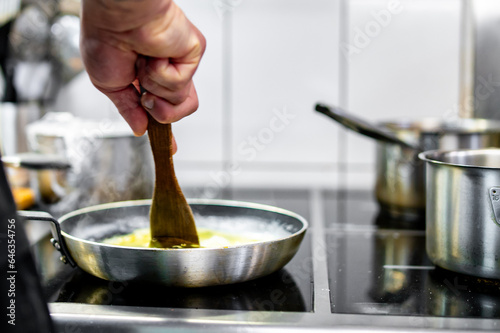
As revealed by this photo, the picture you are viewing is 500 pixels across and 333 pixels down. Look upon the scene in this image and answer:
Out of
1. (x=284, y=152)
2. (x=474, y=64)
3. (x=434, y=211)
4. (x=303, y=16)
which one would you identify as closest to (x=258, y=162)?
Result: (x=284, y=152)

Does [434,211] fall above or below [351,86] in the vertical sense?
below

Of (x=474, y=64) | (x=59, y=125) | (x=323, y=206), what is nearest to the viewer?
(x=59, y=125)

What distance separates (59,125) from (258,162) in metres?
0.95

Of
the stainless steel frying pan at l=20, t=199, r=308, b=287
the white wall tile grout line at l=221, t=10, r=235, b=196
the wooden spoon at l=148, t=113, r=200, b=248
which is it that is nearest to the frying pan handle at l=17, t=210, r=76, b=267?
the stainless steel frying pan at l=20, t=199, r=308, b=287

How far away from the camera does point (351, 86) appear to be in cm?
192

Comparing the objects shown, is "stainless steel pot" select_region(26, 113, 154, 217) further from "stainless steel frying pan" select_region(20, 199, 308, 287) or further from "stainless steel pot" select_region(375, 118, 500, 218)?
"stainless steel pot" select_region(375, 118, 500, 218)

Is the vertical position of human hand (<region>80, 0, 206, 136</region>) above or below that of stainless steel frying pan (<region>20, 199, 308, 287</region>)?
above

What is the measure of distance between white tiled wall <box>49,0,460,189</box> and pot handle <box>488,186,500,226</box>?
1.23 meters

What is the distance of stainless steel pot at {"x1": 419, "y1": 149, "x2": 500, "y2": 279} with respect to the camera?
0.68 meters

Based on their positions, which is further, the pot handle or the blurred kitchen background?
the blurred kitchen background

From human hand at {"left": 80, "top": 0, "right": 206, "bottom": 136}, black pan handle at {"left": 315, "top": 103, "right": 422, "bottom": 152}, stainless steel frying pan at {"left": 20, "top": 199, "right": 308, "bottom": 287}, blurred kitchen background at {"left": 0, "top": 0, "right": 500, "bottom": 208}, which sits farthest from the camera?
blurred kitchen background at {"left": 0, "top": 0, "right": 500, "bottom": 208}

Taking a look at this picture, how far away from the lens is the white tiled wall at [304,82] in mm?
1890

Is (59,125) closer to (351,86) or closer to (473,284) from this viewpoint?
(473,284)

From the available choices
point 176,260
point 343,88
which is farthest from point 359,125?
point 343,88
